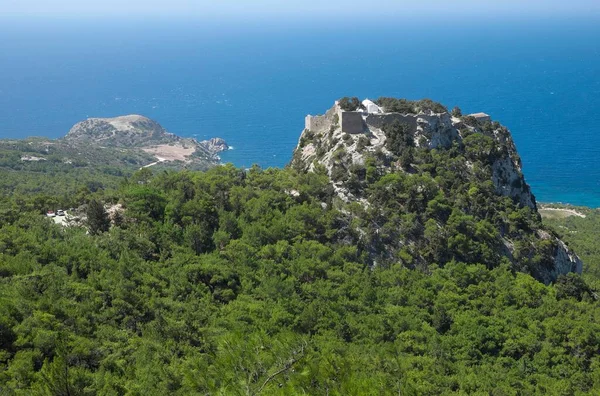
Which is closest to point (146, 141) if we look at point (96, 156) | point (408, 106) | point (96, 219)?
point (96, 156)

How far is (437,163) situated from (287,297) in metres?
19.1

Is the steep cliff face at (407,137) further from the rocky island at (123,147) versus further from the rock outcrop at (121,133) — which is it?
the rock outcrop at (121,133)

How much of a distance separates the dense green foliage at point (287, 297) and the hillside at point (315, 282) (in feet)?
0.35

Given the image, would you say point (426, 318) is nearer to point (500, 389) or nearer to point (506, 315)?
point (506, 315)

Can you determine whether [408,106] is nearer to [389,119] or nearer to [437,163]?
[389,119]

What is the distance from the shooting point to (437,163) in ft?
133

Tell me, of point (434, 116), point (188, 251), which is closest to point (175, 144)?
point (434, 116)

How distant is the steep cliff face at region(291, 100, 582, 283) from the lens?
37.7 meters

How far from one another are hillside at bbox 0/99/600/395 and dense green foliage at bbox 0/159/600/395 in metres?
0.11

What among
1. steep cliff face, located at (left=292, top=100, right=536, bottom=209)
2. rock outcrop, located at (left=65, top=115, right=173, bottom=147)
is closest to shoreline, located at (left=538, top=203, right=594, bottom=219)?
steep cliff face, located at (left=292, top=100, right=536, bottom=209)

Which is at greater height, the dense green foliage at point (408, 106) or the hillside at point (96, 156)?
the dense green foliage at point (408, 106)

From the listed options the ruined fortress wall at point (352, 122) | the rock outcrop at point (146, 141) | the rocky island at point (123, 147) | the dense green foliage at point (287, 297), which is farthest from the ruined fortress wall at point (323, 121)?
the rock outcrop at point (146, 141)

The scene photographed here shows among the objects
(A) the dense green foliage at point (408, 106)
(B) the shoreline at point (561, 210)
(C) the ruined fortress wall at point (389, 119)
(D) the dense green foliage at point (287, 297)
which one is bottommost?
(B) the shoreline at point (561, 210)

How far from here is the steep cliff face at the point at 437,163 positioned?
124 feet
